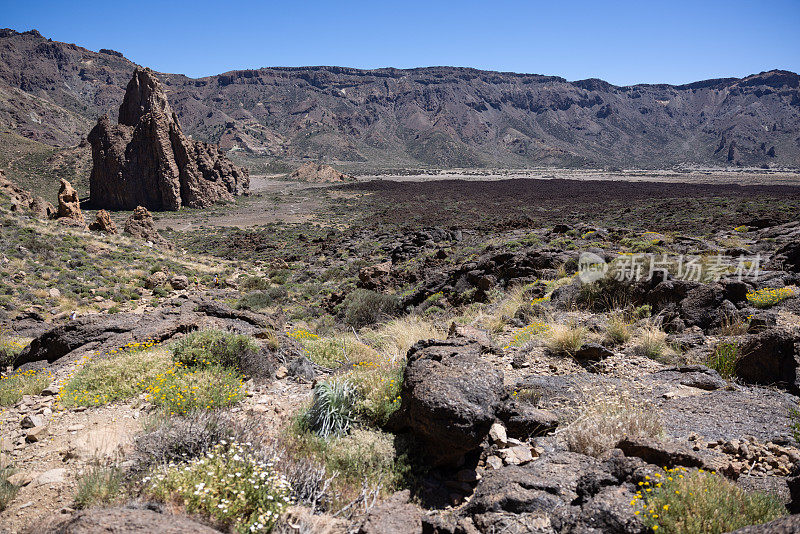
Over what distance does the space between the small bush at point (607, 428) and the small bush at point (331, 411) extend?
79.9 inches

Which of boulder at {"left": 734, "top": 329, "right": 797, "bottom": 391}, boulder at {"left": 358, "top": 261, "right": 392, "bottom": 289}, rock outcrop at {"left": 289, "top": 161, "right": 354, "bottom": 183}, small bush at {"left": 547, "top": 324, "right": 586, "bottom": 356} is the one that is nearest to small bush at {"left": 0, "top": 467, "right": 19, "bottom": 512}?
small bush at {"left": 547, "top": 324, "right": 586, "bottom": 356}

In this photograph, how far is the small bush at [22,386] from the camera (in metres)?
4.45

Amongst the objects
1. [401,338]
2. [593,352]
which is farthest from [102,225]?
[593,352]

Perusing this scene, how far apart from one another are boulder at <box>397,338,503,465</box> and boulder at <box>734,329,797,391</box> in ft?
9.83

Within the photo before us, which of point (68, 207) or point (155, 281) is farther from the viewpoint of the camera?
point (68, 207)

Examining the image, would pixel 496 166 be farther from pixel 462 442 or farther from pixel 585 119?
pixel 462 442

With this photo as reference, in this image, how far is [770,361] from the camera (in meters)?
4.40

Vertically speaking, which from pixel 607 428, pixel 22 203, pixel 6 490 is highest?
pixel 22 203

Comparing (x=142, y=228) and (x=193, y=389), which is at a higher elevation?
(x=193, y=389)

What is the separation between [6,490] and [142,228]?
26344 mm

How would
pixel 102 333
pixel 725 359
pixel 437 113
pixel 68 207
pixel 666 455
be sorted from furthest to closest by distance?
pixel 437 113, pixel 68 207, pixel 102 333, pixel 725 359, pixel 666 455

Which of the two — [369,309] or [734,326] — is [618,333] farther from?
[369,309]

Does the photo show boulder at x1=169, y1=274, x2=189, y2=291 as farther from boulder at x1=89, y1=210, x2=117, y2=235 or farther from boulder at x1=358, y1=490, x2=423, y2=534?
boulder at x1=358, y1=490, x2=423, y2=534

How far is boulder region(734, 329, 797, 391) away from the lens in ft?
14.1
